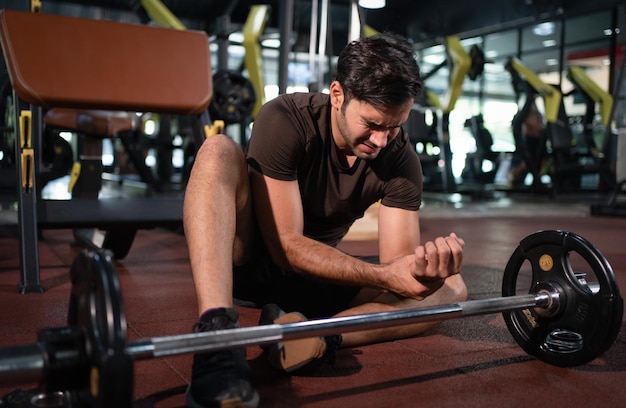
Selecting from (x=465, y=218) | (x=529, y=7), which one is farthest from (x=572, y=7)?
(x=465, y=218)

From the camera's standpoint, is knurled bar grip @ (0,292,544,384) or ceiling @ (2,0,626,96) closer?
knurled bar grip @ (0,292,544,384)

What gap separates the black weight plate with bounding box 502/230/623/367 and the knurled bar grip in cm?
11

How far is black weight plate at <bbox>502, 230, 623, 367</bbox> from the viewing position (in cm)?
110

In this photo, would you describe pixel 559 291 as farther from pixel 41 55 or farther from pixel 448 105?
pixel 448 105

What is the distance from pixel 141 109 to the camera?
2035mm

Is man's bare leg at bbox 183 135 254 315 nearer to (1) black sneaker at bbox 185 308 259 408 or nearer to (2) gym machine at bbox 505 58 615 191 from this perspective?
(1) black sneaker at bbox 185 308 259 408

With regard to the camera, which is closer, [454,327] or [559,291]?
[559,291]

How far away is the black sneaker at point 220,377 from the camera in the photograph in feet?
2.83

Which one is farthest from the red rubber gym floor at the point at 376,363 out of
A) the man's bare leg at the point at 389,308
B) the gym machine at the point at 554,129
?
the gym machine at the point at 554,129

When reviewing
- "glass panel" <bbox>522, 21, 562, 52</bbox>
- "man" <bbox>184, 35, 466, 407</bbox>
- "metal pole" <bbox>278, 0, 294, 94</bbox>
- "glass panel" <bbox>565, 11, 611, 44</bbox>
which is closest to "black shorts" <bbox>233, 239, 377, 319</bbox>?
"man" <bbox>184, 35, 466, 407</bbox>

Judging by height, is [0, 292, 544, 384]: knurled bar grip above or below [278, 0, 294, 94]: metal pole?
below

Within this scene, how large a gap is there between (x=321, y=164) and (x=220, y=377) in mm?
573

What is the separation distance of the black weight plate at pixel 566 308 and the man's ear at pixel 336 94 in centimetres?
46

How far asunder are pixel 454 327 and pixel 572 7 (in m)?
7.68
